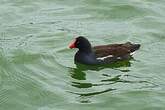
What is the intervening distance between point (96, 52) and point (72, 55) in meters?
0.76

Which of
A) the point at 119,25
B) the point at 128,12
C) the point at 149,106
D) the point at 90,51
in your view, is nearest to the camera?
the point at 149,106

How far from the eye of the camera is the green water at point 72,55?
42.5 ft

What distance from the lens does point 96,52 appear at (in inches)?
593

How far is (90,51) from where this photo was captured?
1506 centimetres

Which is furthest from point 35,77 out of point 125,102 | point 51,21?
point 51,21

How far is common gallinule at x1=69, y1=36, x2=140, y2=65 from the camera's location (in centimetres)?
1498

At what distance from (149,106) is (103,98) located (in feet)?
3.13

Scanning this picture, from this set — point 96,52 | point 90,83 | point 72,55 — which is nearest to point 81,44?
point 96,52

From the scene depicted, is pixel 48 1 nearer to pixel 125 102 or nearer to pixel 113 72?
pixel 113 72

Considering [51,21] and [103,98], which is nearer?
[103,98]

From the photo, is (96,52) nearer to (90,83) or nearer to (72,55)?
(72,55)

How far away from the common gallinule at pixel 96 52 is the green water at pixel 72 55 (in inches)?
8.2

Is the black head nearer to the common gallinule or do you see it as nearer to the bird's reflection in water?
the common gallinule

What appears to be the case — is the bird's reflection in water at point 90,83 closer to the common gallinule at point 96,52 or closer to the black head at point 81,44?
the common gallinule at point 96,52
